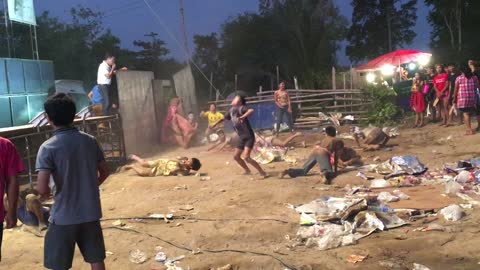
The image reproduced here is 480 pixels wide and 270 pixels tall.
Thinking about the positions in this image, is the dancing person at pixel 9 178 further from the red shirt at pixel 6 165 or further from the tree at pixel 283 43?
the tree at pixel 283 43

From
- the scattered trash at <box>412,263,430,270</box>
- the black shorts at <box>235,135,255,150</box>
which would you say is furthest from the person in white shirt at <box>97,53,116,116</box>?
the scattered trash at <box>412,263,430,270</box>

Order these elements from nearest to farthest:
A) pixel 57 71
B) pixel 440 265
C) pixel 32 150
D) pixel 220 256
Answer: pixel 440 265, pixel 220 256, pixel 32 150, pixel 57 71

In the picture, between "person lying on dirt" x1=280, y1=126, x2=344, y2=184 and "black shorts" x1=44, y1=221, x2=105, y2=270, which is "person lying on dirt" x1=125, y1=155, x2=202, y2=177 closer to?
"person lying on dirt" x1=280, y1=126, x2=344, y2=184

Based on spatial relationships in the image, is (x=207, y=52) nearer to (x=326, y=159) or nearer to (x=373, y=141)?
(x=373, y=141)

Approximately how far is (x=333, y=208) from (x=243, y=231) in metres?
1.24

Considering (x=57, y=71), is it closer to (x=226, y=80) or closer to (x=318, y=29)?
(x=226, y=80)

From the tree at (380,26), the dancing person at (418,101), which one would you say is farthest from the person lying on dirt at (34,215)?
the tree at (380,26)

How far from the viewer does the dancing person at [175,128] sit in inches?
583

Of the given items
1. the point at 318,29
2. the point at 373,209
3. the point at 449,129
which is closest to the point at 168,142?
the point at 449,129

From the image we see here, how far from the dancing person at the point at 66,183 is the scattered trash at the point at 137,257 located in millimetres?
1872

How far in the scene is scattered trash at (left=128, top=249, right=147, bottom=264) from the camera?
5.19 metres

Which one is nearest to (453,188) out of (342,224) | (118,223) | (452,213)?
(452,213)

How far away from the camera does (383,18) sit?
144ft

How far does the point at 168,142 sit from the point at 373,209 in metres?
9.59
